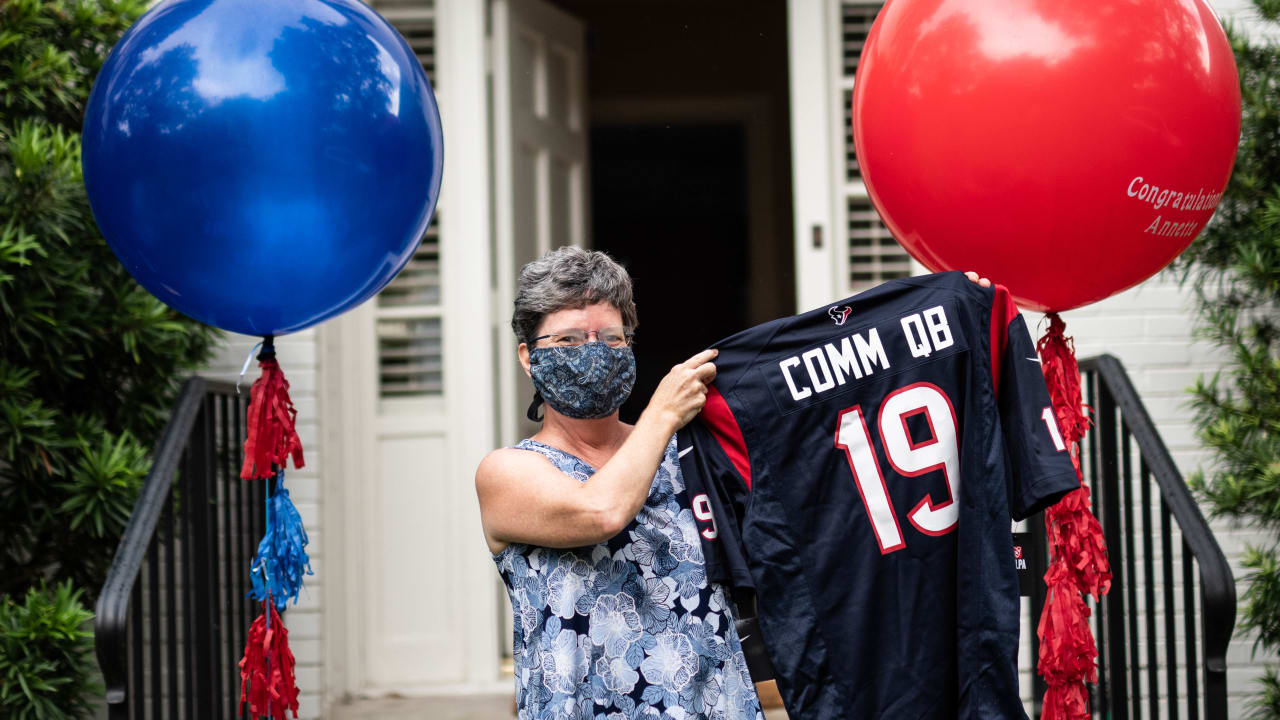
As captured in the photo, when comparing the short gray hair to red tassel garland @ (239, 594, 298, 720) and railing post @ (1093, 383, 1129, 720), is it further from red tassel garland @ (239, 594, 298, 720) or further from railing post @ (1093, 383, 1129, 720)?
railing post @ (1093, 383, 1129, 720)

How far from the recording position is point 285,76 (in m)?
1.84

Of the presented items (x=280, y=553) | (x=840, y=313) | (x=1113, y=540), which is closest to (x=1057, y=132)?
(x=840, y=313)

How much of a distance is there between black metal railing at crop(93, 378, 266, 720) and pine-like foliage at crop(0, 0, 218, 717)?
0.53ft

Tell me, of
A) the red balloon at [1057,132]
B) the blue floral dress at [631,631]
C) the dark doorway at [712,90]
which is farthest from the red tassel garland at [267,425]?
the dark doorway at [712,90]

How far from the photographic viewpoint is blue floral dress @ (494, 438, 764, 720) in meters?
1.72

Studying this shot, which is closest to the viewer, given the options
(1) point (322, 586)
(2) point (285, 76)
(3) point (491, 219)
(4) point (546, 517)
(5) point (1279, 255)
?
(4) point (546, 517)

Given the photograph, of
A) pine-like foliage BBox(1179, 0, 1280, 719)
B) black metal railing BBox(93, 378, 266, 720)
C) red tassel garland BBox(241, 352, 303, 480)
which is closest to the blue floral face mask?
red tassel garland BBox(241, 352, 303, 480)

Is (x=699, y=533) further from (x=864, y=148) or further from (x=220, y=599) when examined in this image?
(x=220, y=599)

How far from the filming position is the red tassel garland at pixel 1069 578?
76.8 inches

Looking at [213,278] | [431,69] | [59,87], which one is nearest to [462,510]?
[431,69]

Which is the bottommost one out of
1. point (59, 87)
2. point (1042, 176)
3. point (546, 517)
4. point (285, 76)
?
point (546, 517)

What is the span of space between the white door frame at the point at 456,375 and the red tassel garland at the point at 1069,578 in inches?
76.4

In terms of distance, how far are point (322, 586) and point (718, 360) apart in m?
1.98

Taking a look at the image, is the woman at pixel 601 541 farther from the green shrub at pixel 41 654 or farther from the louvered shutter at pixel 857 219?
the louvered shutter at pixel 857 219
